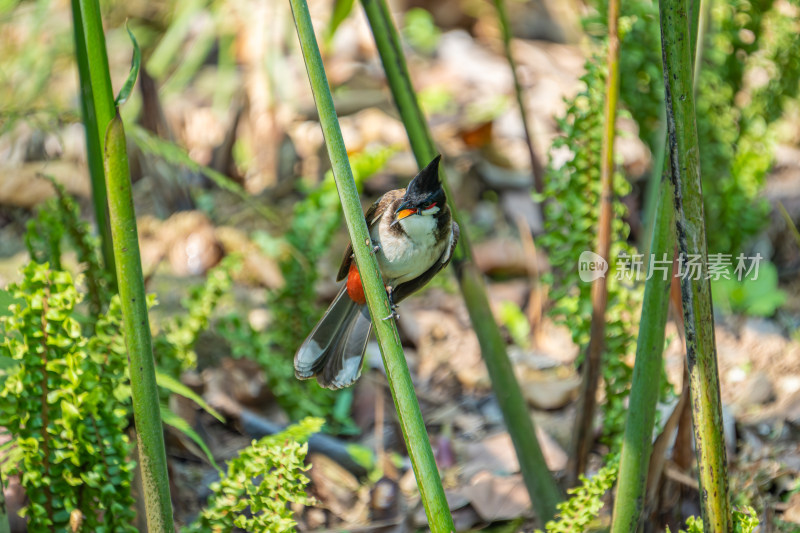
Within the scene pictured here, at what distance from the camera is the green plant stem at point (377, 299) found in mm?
1091

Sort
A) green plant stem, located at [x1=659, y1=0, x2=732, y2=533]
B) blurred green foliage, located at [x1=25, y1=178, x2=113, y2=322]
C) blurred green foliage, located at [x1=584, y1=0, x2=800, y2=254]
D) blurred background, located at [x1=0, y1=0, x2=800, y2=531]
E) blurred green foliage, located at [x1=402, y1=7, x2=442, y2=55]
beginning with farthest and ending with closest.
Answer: blurred green foliage, located at [x1=402, y1=7, x2=442, y2=55] < blurred green foliage, located at [x1=584, y1=0, x2=800, y2=254] < blurred background, located at [x1=0, y1=0, x2=800, y2=531] < blurred green foliage, located at [x1=25, y1=178, x2=113, y2=322] < green plant stem, located at [x1=659, y1=0, x2=732, y2=533]

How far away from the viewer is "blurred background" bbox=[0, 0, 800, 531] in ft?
7.02

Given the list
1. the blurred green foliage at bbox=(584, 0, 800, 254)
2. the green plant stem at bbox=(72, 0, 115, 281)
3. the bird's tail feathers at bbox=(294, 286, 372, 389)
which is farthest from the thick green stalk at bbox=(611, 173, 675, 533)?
the blurred green foliage at bbox=(584, 0, 800, 254)

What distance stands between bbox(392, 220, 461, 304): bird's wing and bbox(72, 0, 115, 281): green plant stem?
650 mm

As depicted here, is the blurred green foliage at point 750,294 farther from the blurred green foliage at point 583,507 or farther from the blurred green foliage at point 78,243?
the blurred green foliage at point 78,243

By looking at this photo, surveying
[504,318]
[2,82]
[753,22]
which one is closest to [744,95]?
[753,22]

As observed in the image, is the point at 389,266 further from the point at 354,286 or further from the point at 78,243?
the point at 78,243

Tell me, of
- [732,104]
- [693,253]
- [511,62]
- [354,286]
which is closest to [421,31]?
[732,104]

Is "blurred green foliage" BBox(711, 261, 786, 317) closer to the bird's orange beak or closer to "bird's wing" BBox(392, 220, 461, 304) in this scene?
"bird's wing" BBox(392, 220, 461, 304)

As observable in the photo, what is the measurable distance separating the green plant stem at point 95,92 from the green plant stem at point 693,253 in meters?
0.89

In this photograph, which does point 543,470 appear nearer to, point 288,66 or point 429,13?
point 288,66

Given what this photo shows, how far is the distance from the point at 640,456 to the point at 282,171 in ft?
9.99

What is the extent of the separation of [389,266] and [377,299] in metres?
0.62

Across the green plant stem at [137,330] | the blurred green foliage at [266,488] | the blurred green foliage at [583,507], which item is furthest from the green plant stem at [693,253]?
the green plant stem at [137,330]
